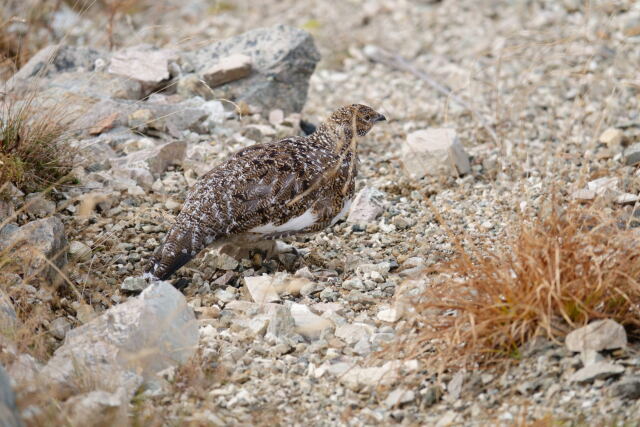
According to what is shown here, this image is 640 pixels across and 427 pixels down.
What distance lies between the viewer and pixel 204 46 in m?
7.61

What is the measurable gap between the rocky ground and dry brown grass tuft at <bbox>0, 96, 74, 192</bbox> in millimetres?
136

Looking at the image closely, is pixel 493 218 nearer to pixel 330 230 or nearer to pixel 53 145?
pixel 330 230

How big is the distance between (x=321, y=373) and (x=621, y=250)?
1.47 m

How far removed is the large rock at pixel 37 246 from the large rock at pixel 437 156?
9.06 feet

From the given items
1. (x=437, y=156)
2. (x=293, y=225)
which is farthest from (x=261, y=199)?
(x=437, y=156)

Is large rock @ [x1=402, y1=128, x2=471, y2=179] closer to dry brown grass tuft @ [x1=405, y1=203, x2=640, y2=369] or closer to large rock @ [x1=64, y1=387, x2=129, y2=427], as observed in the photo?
dry brown grass tuft @ [x1=405, y1=203, x2=640, y2=369]

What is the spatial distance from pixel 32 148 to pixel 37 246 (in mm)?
1034

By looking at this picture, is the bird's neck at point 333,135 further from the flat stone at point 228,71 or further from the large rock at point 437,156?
the flat stone at point 228,71

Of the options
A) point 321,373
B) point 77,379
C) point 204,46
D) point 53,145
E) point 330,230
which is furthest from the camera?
point 204,46

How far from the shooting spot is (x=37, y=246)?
432 centimetres

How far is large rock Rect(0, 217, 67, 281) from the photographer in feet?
13.9

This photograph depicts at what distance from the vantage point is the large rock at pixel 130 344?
11.5 feet

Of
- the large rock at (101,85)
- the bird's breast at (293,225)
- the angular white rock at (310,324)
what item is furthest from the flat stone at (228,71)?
the angular white rock at (310,324)

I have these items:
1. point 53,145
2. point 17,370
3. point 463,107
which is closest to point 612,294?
point 17,370
